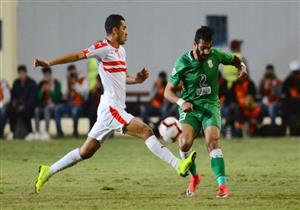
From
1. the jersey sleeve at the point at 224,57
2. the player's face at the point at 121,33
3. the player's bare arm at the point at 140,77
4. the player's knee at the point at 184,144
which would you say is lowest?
the player's knee at the point at 184,144

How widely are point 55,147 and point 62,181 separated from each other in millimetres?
7536

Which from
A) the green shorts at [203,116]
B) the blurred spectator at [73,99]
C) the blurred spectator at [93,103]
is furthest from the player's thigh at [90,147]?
the blurred spectator at [73,99]

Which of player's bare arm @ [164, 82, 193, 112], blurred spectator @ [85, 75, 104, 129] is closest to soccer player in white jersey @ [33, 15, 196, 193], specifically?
player's bare arm @ [164, 82, 193, 112]

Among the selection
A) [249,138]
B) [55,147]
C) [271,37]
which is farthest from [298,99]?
[55,147]

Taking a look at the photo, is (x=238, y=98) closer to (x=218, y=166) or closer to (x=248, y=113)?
(x=248, y=113)

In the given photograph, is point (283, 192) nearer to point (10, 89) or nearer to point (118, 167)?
point (118, 167)

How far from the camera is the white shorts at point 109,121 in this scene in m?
12.5

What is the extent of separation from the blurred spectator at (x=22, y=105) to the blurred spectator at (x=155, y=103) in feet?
9.42

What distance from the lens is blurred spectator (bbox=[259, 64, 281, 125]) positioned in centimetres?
2628

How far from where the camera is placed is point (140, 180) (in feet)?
49.3

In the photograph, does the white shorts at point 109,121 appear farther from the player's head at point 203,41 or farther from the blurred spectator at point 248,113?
the blurred spectator at point 248,113

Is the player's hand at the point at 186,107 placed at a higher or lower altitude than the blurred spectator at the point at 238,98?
higher

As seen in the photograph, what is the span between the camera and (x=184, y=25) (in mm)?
28781

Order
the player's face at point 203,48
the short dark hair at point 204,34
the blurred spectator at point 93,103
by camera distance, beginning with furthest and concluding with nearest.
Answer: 1. the blurred spectator at point 93,103
2. the player's face at point 203,48
3. the short dark hair at point 204,34
